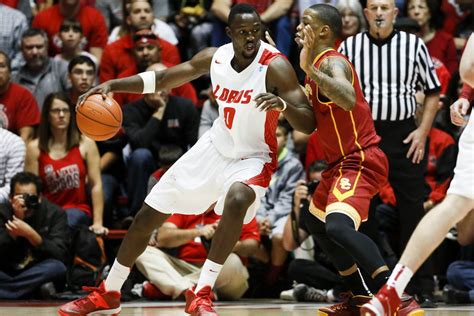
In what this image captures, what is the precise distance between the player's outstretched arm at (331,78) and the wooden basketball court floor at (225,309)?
179 cm

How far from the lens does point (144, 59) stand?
9953 millimetres

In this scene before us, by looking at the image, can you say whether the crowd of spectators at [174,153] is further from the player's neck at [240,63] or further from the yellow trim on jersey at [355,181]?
the yellow trim on jersey at [355,181]

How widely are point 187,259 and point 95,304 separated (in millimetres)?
2677

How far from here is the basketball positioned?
6172mm

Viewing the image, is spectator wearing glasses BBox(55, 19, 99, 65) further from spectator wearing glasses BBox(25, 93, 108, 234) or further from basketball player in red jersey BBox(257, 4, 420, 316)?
basketball player in red jersey BBox(257, 4, 420, 316)

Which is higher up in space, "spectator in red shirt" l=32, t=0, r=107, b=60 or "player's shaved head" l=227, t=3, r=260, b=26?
"player's shaved head" l=227, t=3, r=260, b=26

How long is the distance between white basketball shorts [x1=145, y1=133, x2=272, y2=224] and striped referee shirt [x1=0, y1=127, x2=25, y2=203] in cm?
321

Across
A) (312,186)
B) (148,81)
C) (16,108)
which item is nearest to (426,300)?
(312,186)

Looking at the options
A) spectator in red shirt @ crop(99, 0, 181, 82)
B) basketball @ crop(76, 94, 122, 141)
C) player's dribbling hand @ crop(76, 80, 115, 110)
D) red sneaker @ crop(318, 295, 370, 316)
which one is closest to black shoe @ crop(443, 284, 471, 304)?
red sneaker @ crop(318, 295, 370, 316)

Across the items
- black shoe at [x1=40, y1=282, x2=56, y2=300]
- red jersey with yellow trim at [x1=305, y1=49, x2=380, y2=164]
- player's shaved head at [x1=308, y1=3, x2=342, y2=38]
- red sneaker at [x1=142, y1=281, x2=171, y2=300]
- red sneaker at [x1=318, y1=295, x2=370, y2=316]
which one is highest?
player's shaved head at [x1=308, y1=3, x2=342, y2=38]

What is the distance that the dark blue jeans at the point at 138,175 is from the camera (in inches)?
359

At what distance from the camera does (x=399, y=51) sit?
798 centimetres

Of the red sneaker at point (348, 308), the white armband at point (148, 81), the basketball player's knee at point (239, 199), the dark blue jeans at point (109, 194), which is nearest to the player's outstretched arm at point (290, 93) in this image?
the basketball player's knee at point (239, 199)

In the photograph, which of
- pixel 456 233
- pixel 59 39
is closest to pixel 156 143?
pixel 59 39
